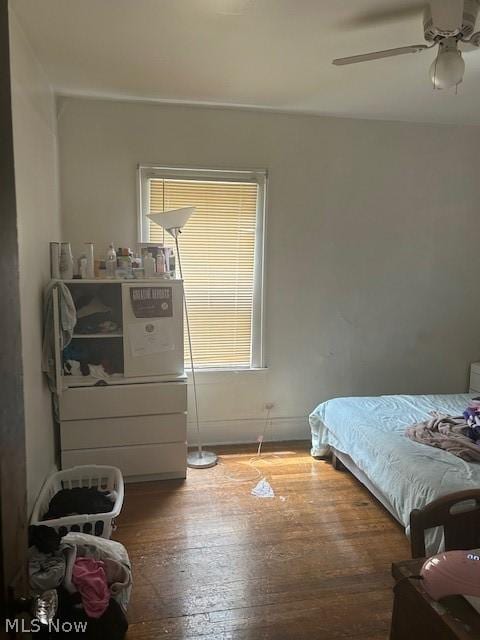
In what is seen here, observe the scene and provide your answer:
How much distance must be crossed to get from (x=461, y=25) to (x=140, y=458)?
283cm

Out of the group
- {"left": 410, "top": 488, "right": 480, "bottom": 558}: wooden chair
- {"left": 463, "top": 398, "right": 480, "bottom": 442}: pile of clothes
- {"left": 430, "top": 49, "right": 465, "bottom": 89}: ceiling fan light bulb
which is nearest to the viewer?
{"left": 410, "top": 488, "right": 480, "bottom": 558}: wooden chair

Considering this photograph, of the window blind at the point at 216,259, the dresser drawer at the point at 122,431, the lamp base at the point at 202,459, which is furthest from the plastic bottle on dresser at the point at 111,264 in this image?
the lamp base at the point at 202,459

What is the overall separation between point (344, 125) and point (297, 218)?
78 cm

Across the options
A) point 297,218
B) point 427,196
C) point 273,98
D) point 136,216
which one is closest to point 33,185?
point 136,216

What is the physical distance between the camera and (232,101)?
327 centimetres

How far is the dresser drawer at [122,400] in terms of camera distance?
293cm

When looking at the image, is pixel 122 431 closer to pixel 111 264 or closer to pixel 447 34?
pixel 111 264

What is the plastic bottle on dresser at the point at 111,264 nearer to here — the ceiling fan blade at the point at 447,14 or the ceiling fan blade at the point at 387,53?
the ceiling fan blade at the point at 387,53

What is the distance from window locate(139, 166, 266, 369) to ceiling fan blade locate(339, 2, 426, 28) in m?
1.46

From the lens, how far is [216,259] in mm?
3592

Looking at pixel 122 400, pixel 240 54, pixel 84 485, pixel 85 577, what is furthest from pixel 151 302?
pixel 85 577

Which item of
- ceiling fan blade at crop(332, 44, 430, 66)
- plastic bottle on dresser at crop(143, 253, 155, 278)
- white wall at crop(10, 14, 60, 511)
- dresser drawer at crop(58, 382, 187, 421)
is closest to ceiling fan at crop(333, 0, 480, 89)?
ceiling fan blade at crop(332, 44, 430, 66)

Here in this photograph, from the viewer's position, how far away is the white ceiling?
6.84 ft

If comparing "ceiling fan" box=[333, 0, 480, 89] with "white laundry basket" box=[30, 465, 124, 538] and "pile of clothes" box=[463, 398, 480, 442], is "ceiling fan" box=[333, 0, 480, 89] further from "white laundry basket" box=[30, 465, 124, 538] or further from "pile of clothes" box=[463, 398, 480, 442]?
"white laundry basket" box=[30, 465, 124, 538]
